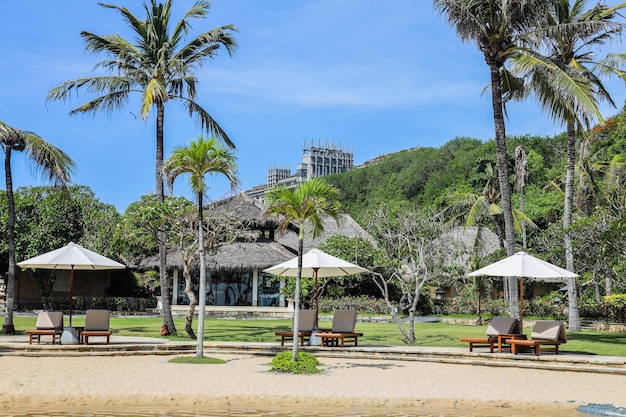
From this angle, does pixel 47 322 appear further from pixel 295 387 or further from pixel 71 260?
pixel 295 387

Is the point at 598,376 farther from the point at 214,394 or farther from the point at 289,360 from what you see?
the point at 214,394

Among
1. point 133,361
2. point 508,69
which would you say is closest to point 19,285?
point 133,361

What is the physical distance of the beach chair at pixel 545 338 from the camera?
14.1m

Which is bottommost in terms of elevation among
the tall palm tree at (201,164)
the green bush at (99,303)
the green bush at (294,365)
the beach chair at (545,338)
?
the green bush at (294,365)

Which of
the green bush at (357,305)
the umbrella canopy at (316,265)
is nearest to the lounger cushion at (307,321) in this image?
the umbrella canopy at (316,265)

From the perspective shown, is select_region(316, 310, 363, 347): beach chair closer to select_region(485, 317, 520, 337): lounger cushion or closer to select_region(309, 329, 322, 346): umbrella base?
select_region(309, 329, 322, 346): umbrella base

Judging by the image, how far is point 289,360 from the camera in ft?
41.1

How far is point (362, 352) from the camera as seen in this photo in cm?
1502

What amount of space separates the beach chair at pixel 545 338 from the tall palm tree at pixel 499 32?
2405mm

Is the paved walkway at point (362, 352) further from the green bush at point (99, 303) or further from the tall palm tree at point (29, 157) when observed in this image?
the green bush at point (99, 303)

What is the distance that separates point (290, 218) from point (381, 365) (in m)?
3.46

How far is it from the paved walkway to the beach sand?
0.45 m

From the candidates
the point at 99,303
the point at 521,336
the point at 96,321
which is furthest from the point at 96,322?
the point at 99,303

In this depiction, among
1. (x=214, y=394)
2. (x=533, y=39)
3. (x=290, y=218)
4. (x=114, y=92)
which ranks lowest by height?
(x=214, y=394)
